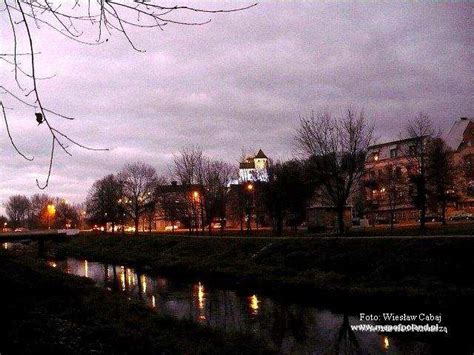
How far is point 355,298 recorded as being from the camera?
2322 centimetres

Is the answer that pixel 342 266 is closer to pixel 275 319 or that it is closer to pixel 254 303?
pixel 254 303

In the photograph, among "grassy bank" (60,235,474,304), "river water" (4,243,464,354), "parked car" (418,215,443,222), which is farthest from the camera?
"parked car" (418,215,443,222)

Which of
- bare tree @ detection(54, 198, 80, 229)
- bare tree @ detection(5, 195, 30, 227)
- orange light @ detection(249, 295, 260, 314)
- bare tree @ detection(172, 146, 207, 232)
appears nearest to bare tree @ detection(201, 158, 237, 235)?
bare tree @ detection(172, 146, 207, 232)

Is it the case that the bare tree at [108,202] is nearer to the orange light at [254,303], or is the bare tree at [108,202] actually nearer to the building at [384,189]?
the building at [384,189]

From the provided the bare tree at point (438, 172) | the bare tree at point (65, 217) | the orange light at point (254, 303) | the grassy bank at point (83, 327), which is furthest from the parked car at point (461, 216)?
the bare tree at point (65, 217)

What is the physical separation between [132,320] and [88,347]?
16.4 feet

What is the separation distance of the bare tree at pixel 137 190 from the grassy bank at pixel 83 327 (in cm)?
6978

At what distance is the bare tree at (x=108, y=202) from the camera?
92.9 meters

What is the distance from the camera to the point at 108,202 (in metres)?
94.7

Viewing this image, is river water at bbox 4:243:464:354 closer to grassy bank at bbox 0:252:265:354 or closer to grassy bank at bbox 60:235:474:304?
grassy bank at bbox 0:252:265:354

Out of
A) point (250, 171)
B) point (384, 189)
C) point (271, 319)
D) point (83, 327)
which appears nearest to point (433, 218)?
point (384, 189)

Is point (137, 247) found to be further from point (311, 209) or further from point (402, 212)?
point (402, 212)

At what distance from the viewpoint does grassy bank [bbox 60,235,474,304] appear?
2333 centimetres

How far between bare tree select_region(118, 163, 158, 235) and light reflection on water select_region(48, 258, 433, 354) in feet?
190
